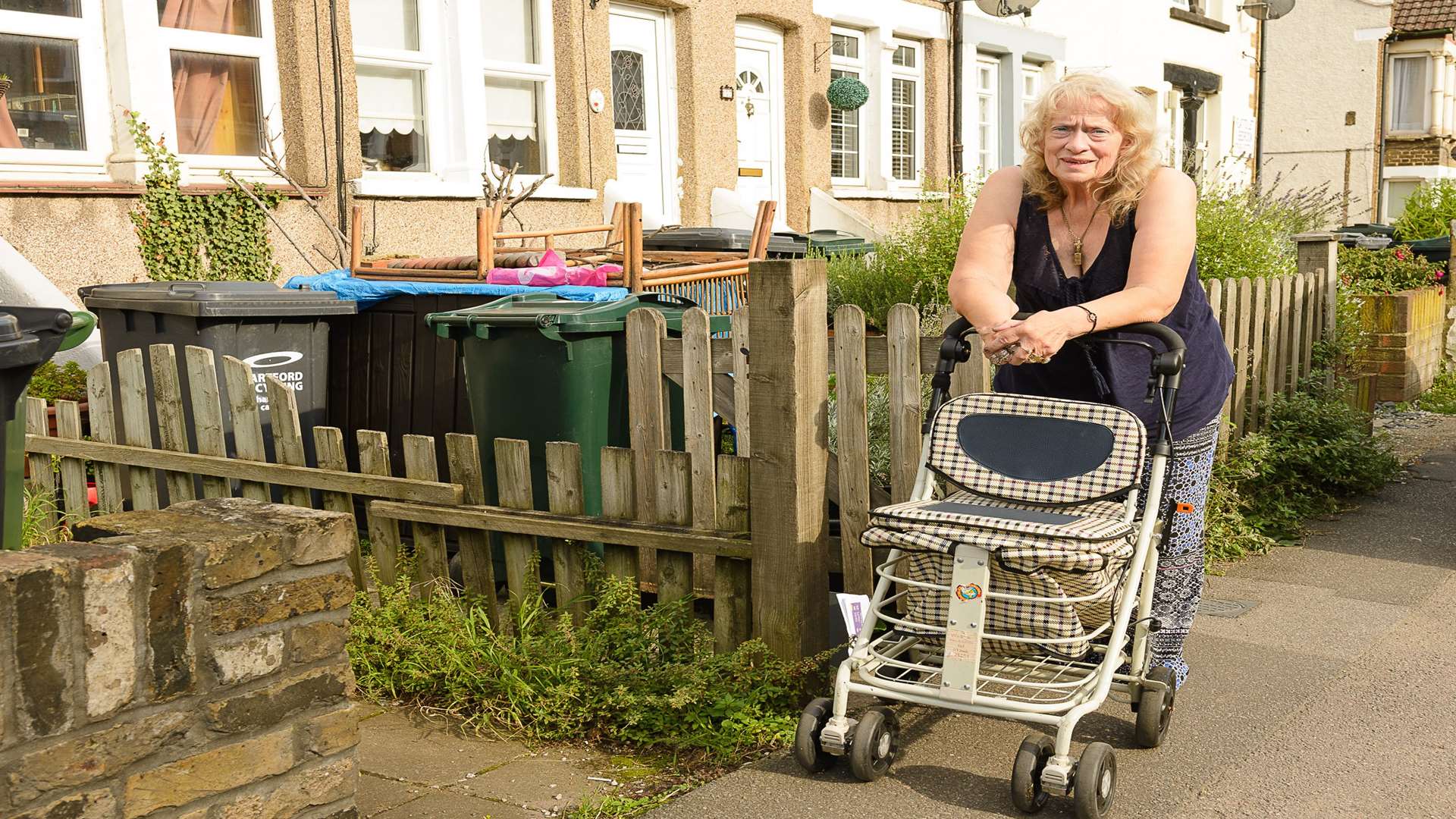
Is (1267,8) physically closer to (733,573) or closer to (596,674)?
(733,573)

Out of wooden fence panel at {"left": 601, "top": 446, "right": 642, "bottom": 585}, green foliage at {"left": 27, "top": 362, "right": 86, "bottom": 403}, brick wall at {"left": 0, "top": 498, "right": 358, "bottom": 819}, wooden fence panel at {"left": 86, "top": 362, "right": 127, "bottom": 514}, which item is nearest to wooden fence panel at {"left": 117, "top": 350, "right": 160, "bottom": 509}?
wooden fence panel at {"left": 86, "top": 362, "right": 127, "bottom": 514}

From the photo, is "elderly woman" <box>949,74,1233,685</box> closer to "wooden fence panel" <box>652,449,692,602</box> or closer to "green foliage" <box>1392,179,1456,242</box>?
"wooden fence panel" <box>652,449,692,602</box>

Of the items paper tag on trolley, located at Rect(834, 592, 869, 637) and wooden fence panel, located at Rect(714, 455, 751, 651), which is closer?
paper tag on trolley, located at Rect(834, 592, 869, 637)

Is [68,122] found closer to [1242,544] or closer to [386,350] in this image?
[386,350]

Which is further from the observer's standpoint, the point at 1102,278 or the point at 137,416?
the point at 137,416

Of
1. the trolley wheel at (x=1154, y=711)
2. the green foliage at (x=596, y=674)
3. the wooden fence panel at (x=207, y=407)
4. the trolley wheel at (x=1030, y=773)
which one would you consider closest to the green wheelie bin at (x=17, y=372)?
the green foliage at (x=596, y=674)

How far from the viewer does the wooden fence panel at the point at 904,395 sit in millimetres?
4012

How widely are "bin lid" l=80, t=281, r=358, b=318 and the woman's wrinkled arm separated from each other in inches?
129

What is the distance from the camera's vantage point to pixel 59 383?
6.77 meters

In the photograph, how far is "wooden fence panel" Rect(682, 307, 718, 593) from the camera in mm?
4031

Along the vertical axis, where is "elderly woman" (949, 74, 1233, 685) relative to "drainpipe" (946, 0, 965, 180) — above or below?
below

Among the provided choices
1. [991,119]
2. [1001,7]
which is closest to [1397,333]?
[1001,7]

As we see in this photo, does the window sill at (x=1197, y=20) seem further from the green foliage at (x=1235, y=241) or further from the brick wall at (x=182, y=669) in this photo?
the brick wall at (x=182, y=669)

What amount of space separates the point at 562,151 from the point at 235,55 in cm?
296
